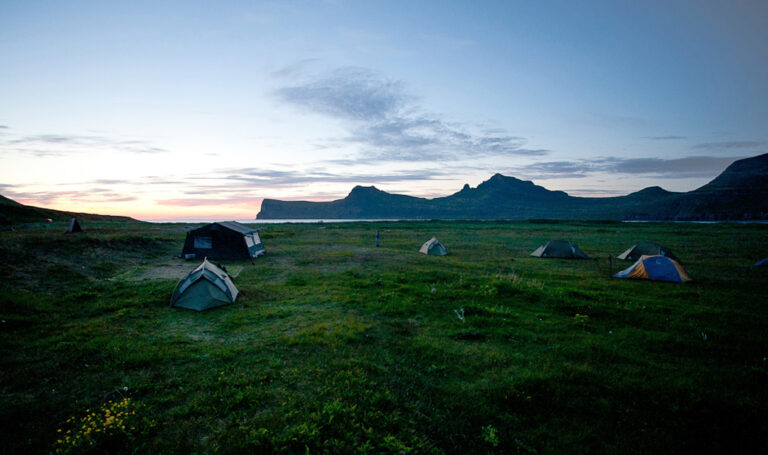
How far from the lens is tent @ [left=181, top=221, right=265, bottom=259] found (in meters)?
29.7

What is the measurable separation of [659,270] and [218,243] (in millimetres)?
35840

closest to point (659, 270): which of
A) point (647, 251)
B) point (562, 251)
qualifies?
point (647, 251)

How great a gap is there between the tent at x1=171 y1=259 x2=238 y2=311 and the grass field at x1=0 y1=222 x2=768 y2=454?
744 mm

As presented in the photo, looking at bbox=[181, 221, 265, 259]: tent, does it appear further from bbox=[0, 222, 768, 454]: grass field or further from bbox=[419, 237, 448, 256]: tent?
bbox=[419, 237, 448, 256]: tent

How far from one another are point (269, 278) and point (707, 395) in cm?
2111

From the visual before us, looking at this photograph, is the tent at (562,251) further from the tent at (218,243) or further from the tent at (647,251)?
the tent at (218,243)

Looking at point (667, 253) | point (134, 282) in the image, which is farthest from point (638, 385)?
point (667, 253)

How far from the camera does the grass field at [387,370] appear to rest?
568 centimetres

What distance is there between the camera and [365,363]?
838cm

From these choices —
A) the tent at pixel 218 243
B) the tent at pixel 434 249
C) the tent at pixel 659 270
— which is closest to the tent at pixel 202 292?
the tent at pixel 218 243

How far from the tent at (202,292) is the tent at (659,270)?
24809mm

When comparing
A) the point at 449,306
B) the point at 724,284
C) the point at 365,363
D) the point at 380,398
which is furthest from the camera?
the point at 724,284

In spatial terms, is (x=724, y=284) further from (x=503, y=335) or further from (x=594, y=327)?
(x=503, y=335)

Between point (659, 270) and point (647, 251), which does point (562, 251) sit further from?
point (659, 270)
